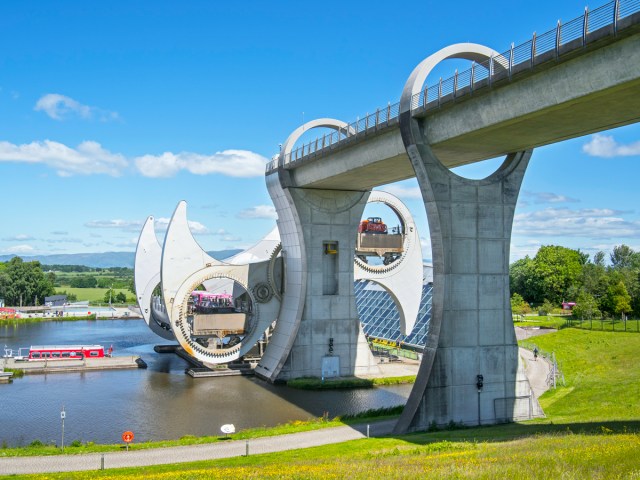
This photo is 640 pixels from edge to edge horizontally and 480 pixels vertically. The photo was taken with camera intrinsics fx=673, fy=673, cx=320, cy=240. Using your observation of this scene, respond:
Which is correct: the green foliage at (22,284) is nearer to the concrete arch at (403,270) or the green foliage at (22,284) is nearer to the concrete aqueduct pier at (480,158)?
the concrete arch at (403,270)

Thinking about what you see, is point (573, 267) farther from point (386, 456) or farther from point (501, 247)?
point (386, 456)

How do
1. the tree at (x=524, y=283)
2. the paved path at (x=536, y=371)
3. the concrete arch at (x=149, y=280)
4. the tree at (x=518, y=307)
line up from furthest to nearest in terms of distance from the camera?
the tree at (x=524, y=283)
the tree at (x=518, y=307)
the concrete arch at (x=149, y=280)
the paved path at (x=536, y=371)

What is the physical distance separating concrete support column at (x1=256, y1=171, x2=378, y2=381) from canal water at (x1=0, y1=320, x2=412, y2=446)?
2.73m

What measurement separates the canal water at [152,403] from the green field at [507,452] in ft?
17.0

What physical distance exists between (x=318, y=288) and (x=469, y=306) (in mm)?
15008

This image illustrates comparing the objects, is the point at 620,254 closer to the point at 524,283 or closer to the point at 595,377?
the point at 524,283

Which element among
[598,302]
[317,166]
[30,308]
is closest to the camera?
[317,166]

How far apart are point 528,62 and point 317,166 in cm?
1720

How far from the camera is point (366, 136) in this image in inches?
1207

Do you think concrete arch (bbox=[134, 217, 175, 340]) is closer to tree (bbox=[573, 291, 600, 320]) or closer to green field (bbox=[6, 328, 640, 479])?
green field (bbox=[6, 328, 640, 479])

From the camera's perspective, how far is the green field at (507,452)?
1405 cm

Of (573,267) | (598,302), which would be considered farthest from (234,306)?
(573,267)

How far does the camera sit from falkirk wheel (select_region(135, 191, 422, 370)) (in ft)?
135

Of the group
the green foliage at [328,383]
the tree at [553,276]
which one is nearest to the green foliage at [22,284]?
the tree at [553,276]
